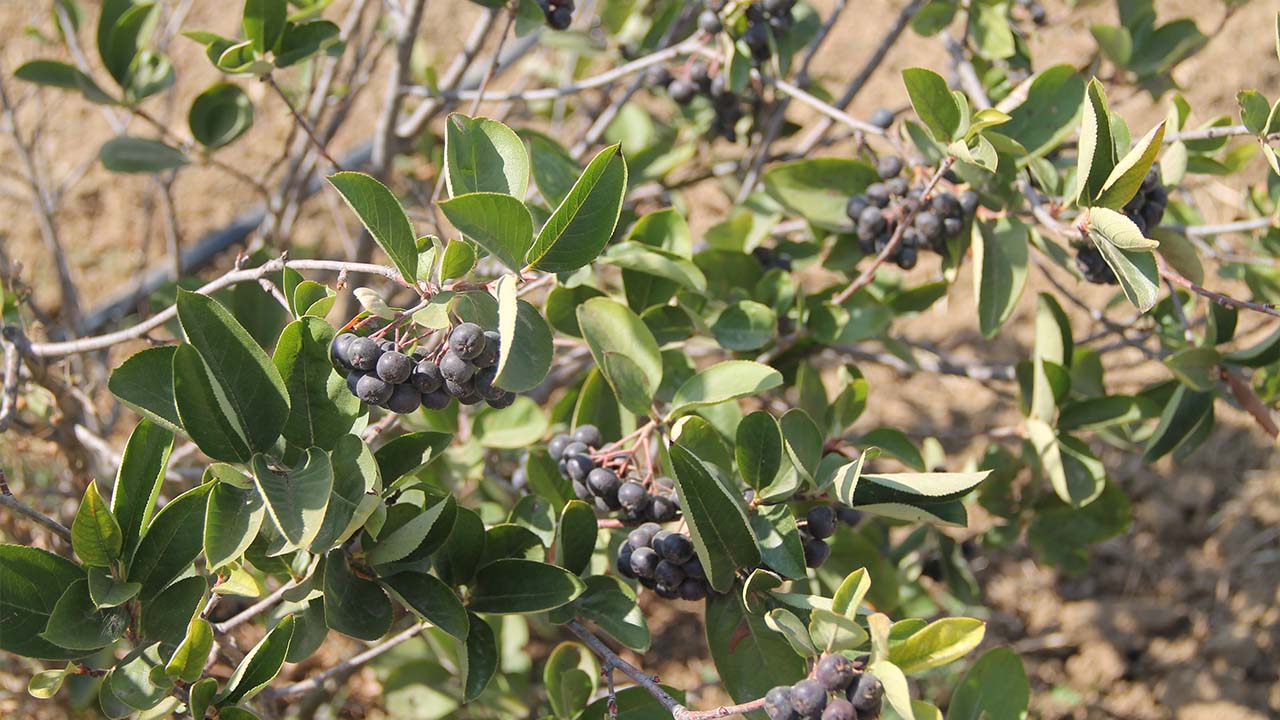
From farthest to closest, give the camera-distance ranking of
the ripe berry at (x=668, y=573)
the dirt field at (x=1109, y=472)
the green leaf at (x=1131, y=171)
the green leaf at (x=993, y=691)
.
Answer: the dirt field at (x=1109, y=472) < the green leaf at (x=993, y=691) < the ripe berry at (x=668, y=573) < the green leaf at (x=1131, y=171)

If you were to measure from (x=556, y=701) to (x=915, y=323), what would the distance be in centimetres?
232

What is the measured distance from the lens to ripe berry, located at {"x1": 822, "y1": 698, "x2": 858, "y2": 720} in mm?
1064

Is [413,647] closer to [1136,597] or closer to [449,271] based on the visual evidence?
[449,271]

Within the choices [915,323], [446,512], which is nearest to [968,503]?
[915,323]

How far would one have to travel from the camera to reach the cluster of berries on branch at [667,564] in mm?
1372

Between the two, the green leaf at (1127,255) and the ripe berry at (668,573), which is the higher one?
the green leaf at (1127,255)

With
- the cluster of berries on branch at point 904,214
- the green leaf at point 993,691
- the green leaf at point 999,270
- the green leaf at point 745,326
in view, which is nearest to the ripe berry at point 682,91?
the cluster of berries on branch at point 904,214

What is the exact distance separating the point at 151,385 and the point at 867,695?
94 cm

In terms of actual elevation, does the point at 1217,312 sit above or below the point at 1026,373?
above

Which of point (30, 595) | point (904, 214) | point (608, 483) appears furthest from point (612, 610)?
point (904, 214)

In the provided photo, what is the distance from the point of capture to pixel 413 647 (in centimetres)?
226

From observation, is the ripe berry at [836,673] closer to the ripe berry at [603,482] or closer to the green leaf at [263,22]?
the ripe berry at [603,482]

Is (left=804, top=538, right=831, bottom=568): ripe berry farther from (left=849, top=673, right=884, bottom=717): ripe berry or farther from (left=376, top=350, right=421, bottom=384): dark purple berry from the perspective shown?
(left=376, top=350, right=421, bottom=384): dark purple berry

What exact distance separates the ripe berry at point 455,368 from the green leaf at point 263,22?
0.92m
